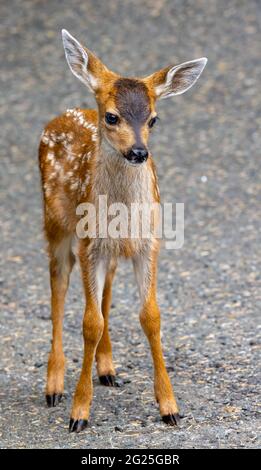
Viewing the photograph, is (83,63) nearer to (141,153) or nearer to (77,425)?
(141,153)

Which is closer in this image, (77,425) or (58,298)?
(77,425)

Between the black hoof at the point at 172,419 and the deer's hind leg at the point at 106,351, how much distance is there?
2.55 ft

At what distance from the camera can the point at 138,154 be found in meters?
5.68

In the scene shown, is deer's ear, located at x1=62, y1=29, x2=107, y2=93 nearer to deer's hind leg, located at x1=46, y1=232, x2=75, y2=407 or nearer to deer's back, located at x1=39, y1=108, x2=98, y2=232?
deer's back, located at x1=39, y1=108, x2=98, y2=232

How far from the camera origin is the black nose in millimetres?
5676

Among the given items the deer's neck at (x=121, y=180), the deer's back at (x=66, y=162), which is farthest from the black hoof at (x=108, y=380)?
the deer's neck at (x=121, y=180)

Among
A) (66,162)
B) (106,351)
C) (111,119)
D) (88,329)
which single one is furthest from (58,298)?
(111,119)

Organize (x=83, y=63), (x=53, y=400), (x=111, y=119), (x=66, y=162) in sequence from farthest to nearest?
(x=66, y=162), (x=53, y=400), (x=83, y=63), (x=111, y=119)

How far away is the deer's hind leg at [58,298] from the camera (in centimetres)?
673

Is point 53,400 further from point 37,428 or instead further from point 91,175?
point 91,175

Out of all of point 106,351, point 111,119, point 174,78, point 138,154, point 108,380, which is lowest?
point 108,380

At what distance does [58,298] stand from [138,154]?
5.05ft
